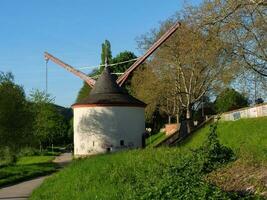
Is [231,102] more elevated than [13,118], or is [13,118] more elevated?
[231,102]

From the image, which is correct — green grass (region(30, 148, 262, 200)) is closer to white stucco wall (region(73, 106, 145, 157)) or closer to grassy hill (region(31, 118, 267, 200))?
grassy hill (region(31, 118, 267, 200))

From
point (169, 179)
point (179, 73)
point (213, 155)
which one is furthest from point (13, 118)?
point (169, 179)

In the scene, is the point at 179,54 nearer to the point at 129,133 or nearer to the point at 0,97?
the point at 129,133

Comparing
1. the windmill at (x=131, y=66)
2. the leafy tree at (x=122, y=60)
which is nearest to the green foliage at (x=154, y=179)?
the windmill at (x=131, y=66)

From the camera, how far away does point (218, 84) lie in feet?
201

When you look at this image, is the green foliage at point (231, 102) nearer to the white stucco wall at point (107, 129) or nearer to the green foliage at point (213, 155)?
the white stucco wall at point (107, 129)

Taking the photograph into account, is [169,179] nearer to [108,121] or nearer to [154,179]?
[154,179]

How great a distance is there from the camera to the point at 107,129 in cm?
5625

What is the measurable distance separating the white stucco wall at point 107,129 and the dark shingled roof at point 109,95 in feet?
2.01

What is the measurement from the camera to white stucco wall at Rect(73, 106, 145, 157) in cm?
5591

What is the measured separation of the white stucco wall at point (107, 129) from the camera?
55909mm

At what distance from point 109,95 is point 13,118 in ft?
39.4

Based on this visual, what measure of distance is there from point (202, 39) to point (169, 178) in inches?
873

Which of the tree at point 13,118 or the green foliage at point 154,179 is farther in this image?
the tree at point 13,118
